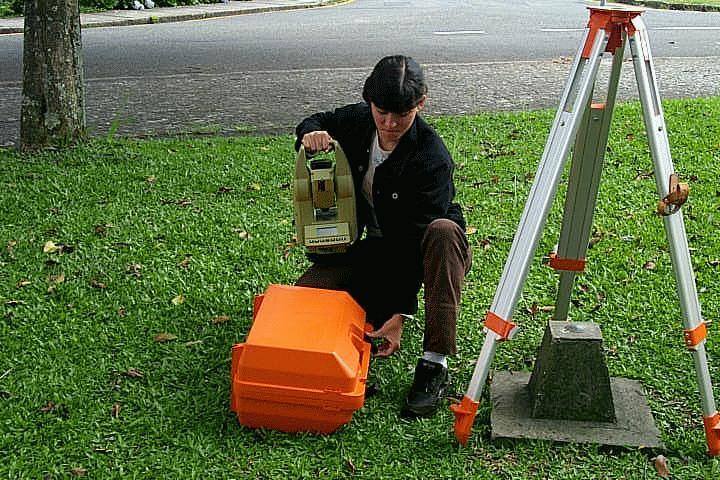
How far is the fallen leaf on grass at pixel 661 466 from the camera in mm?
2854

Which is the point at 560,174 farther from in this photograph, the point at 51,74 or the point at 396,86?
the point at 51,74

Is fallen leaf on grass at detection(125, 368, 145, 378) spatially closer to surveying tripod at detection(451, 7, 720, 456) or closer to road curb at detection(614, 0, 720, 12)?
surveying tripod at detection(451, 7, 720, 456)

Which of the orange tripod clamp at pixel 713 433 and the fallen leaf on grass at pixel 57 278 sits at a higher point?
the fallen leaf on grass at pixel 57 278

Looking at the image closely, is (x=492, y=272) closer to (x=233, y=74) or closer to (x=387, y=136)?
(x=387, y=136)

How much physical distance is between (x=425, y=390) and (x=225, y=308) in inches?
46.4

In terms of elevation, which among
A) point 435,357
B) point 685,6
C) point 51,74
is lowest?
point 435,357

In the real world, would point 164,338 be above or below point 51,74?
below

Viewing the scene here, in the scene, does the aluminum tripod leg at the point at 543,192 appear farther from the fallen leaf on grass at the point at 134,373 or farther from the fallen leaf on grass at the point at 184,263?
the fallen leaf on grass at the point at 184,263

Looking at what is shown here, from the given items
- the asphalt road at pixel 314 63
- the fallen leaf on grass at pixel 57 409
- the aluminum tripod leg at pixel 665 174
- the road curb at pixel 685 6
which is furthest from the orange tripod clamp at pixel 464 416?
the road curb at pixel 685 6

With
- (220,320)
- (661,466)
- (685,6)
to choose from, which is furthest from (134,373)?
(685,6)

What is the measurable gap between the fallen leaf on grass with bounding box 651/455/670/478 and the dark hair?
1477 millimetres

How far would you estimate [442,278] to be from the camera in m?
3.12

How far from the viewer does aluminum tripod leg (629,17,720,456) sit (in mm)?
2723

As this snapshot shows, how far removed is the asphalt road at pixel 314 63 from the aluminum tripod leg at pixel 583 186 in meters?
4.32
